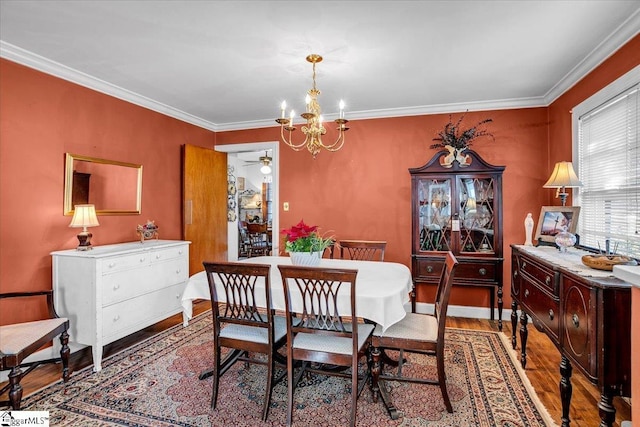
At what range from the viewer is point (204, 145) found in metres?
4.81

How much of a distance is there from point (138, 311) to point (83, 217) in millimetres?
946

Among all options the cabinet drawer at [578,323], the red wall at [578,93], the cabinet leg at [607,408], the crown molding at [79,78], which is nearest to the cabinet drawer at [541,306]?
the cabinet drawer at [578,323]

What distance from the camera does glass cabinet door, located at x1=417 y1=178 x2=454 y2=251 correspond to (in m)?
3.71

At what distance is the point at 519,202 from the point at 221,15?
3.54 m

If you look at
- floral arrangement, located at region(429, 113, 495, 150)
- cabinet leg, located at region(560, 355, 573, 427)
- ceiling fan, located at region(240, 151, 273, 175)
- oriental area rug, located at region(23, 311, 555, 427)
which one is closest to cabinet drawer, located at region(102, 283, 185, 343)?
oriental area rug, located at region(23, 311, 555, 427)

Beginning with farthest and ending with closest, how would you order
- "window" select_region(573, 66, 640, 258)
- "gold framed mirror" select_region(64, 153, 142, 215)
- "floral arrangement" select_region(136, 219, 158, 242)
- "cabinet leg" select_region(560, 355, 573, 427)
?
1. "floral arrangement" select_region(136, 219, 158, 242)
2. "gold framed mirror" select_region(64, 153, 142, 215)
3. "window" select_region(573, 66, 640, 258)
4. "cabinet leg" select_region(560, 355, 573, 427)

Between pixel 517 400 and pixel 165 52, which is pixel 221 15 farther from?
pixel 517 400

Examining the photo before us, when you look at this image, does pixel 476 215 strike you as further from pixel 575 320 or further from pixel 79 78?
pixel 79 78

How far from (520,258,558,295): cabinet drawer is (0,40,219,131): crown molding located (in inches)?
156

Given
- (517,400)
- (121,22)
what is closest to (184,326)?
(121,22)

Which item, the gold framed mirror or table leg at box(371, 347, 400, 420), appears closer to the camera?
table leg at box(371, 347, 400, 420)

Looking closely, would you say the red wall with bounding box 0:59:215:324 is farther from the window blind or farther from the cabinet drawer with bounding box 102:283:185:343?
the window blind

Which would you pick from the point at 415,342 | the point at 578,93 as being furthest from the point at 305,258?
the point at 578,93

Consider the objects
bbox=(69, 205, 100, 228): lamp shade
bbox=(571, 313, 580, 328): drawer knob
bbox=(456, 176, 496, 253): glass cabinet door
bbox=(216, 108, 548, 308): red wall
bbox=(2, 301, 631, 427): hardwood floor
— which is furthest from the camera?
bbox=(216, 108, 548, 308): red wall
